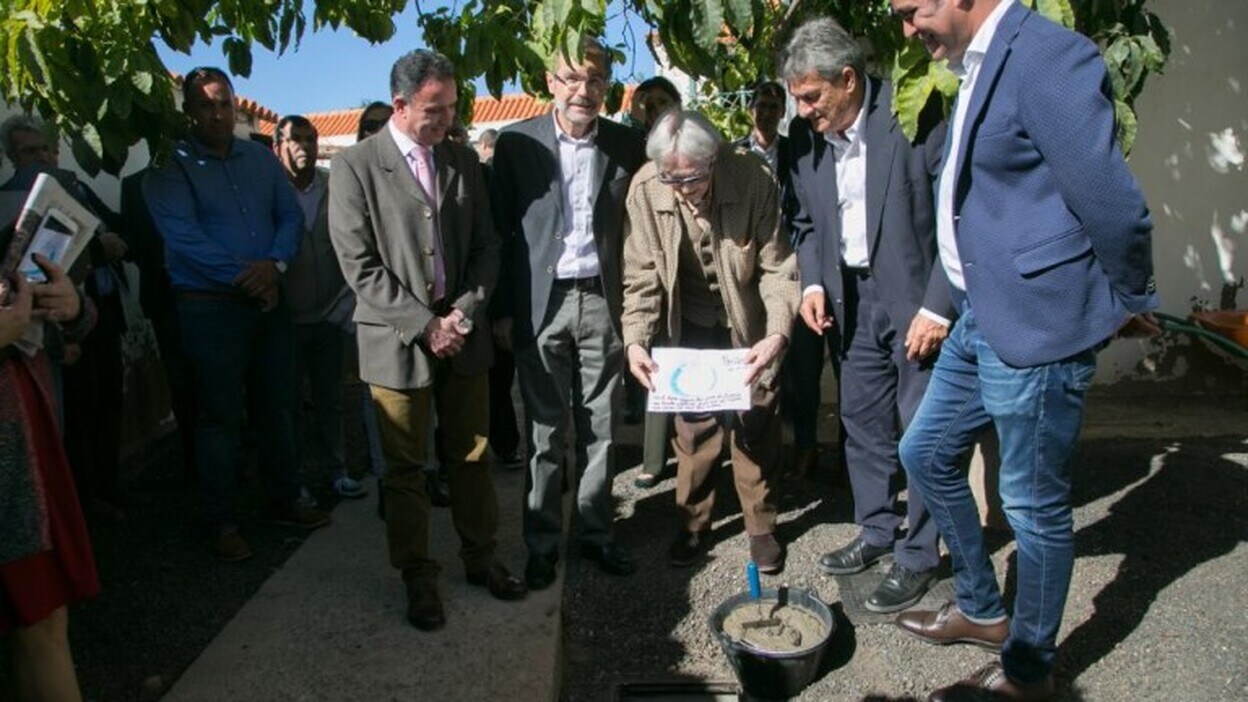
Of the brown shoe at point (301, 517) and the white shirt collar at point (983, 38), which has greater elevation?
the white shirt collar at point (983, 38)

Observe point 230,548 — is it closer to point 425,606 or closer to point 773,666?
point 425,606

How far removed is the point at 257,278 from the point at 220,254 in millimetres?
176

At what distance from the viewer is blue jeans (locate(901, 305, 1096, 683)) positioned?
2.53 m

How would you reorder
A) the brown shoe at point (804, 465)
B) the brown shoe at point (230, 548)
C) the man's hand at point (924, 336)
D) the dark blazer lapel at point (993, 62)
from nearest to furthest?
1. the dark blazer lapel at point (993, 62)
2. the man's hand at point (924, 336)
3. the brown shoe at point (230, 548)
4. the brown shoe at point (804, 465)

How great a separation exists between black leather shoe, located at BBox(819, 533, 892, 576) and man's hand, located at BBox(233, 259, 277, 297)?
8.58 feet

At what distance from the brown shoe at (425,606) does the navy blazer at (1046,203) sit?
83.1 inches

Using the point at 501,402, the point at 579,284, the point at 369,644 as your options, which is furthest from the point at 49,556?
the point at 501,402

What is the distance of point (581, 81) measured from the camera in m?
3.38

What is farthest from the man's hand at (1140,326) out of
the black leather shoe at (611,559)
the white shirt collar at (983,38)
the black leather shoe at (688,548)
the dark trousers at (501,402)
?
the dark trousers at (501,402)

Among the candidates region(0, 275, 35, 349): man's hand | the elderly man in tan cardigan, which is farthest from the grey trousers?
region(0, 275, 35, 349): man's hand

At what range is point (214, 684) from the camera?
308 cm

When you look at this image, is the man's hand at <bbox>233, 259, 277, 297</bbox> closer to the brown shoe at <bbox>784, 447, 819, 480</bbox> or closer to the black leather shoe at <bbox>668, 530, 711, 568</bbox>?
the black leather shoe at <bbox>668, 530, 711, 568</bbox>

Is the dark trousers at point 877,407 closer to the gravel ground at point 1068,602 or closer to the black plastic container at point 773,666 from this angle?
the gravel ground at point 1068,602

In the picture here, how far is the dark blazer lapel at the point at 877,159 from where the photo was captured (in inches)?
131
